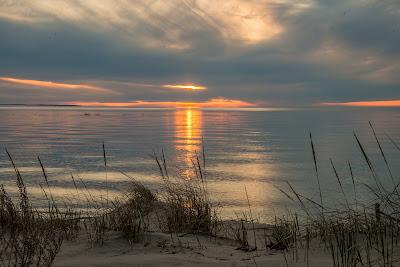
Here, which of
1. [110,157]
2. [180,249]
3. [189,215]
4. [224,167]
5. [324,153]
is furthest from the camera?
[324,153]

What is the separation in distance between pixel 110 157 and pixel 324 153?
34.0 ft

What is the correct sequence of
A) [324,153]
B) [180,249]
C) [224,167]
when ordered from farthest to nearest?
[324,153]
[224,167]
[180,249]

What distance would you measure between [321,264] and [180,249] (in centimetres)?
163

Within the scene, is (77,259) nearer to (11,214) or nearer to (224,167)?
(11,214)

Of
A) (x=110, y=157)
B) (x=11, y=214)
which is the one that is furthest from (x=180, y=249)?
(x=110, y=157)

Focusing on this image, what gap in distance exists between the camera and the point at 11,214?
18.5ft

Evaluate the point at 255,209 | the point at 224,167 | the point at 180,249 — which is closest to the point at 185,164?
the point at 224,167

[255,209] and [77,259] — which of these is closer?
[77,259]

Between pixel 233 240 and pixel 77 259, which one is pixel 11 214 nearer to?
pixel 77 259

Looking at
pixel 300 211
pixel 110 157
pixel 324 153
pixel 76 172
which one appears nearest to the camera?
pixel 300 211

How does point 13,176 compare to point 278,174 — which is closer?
point 13,176

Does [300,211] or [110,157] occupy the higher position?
[110,157]

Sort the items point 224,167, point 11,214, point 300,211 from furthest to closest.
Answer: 1. point 224,167
2. point 300,211
3. point 11,214

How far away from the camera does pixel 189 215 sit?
20.7 feet
